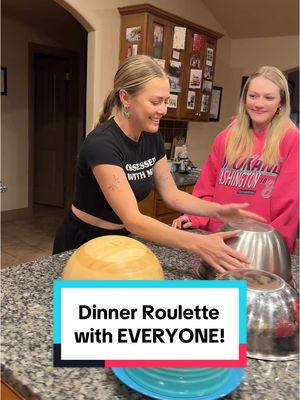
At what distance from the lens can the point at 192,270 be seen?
4.06 ft

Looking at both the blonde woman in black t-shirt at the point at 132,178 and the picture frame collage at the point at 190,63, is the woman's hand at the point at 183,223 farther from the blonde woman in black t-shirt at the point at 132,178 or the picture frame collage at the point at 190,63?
the picture frame collage at the point at 190,63

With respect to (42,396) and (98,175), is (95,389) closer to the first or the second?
(42,396)

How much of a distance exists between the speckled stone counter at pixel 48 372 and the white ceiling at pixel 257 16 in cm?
384

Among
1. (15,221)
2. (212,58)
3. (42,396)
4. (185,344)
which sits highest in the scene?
(212,58)

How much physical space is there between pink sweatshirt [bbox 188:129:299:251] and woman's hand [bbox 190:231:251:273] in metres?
0.57

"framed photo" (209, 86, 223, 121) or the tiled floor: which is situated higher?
"framed photo" (209, 86, 223, 121)

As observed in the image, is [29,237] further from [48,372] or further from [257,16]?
[48,372]

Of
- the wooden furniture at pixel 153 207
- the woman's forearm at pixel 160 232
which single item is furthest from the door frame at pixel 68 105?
the woman's forearm at pixel 160 232

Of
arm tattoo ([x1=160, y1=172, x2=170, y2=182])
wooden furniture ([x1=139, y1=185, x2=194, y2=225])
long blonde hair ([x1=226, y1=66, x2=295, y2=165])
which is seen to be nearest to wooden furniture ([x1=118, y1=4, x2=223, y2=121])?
wooden furniture ([x1=139, y1=185, x2=194, y2=225])

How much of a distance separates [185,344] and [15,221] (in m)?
4.73

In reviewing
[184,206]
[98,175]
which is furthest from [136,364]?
[184,206]

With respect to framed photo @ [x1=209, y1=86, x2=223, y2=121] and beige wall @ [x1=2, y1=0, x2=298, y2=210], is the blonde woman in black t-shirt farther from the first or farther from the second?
framed photo @ [x1=209, y1=86, x2=223, y2=121]

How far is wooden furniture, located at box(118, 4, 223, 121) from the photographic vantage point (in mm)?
3322

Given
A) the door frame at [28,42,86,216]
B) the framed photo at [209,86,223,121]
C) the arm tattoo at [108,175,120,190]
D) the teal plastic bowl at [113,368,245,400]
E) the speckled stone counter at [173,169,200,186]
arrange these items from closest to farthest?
the teal plastic bowl at [113,368,245,400], the arm tattoo at [108,175,120,190], the speckled stone counter at [173,169,200,186], the framed photo at [209,86,223,121], the door frame at [28,42,86,216]
